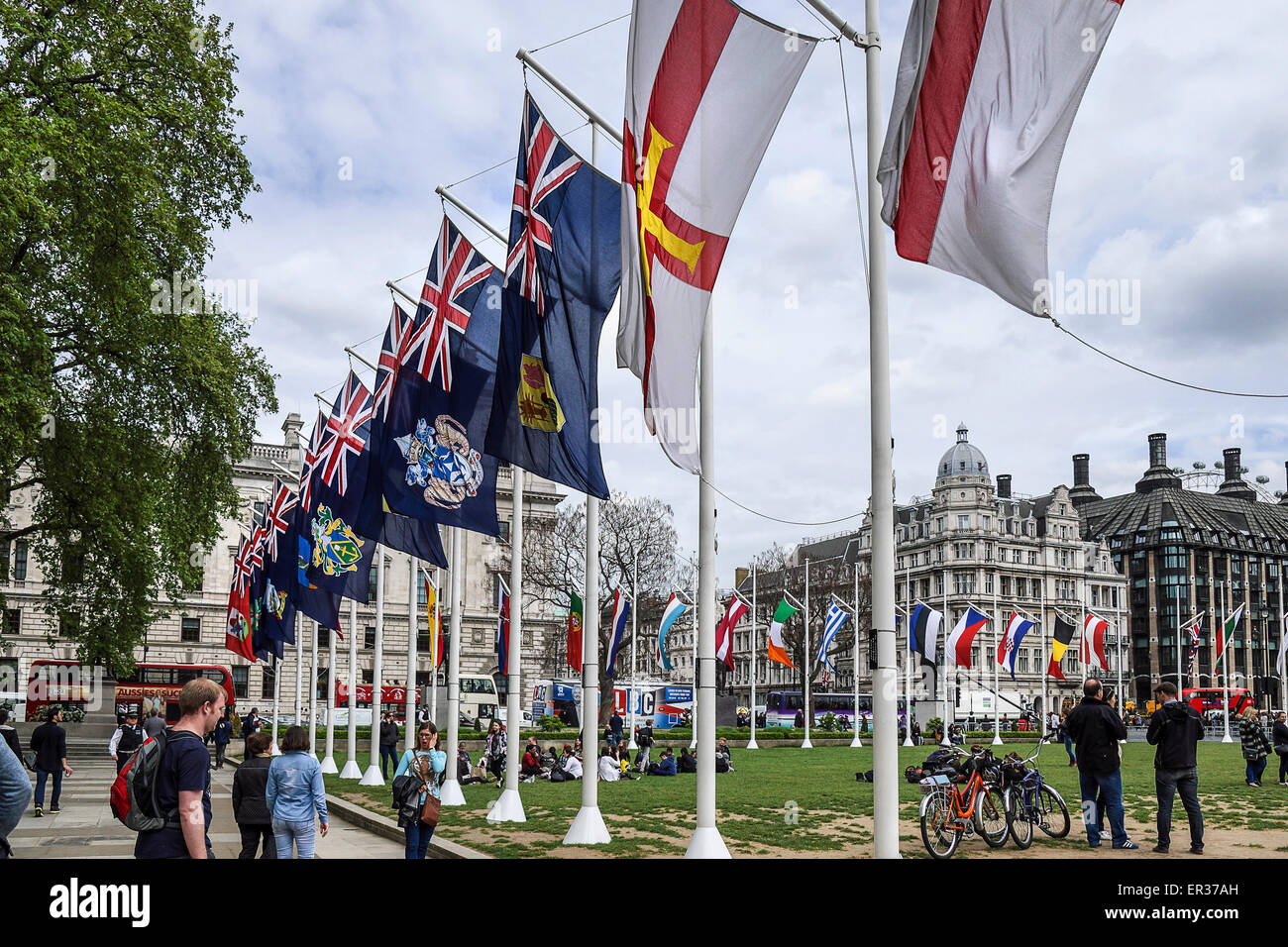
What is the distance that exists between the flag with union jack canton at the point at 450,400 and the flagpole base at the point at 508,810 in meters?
4.50

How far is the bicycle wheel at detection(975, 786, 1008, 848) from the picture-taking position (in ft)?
50.0

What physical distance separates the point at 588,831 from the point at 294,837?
5.98 m

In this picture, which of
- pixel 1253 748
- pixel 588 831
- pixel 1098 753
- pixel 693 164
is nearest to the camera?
pixel 693 164

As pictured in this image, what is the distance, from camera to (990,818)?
15.5 m

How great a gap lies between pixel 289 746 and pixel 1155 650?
5356 inches

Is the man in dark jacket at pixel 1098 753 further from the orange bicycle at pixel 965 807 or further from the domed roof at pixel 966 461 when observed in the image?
the domed roof at pixel 966 461

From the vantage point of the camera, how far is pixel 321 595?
88.5ft

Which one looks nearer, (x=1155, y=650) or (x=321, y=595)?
(x=321, y=595)

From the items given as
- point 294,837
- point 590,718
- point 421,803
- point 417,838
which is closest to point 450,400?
point 590,718

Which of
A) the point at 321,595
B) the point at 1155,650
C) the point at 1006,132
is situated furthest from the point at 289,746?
the point at 1155,650

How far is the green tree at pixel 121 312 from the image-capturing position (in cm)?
2409

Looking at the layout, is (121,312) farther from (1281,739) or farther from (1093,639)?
(1093,639)

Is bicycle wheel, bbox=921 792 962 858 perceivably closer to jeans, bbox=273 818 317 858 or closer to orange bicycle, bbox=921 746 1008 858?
orange bicycle, bbox=921 746 1008 858
